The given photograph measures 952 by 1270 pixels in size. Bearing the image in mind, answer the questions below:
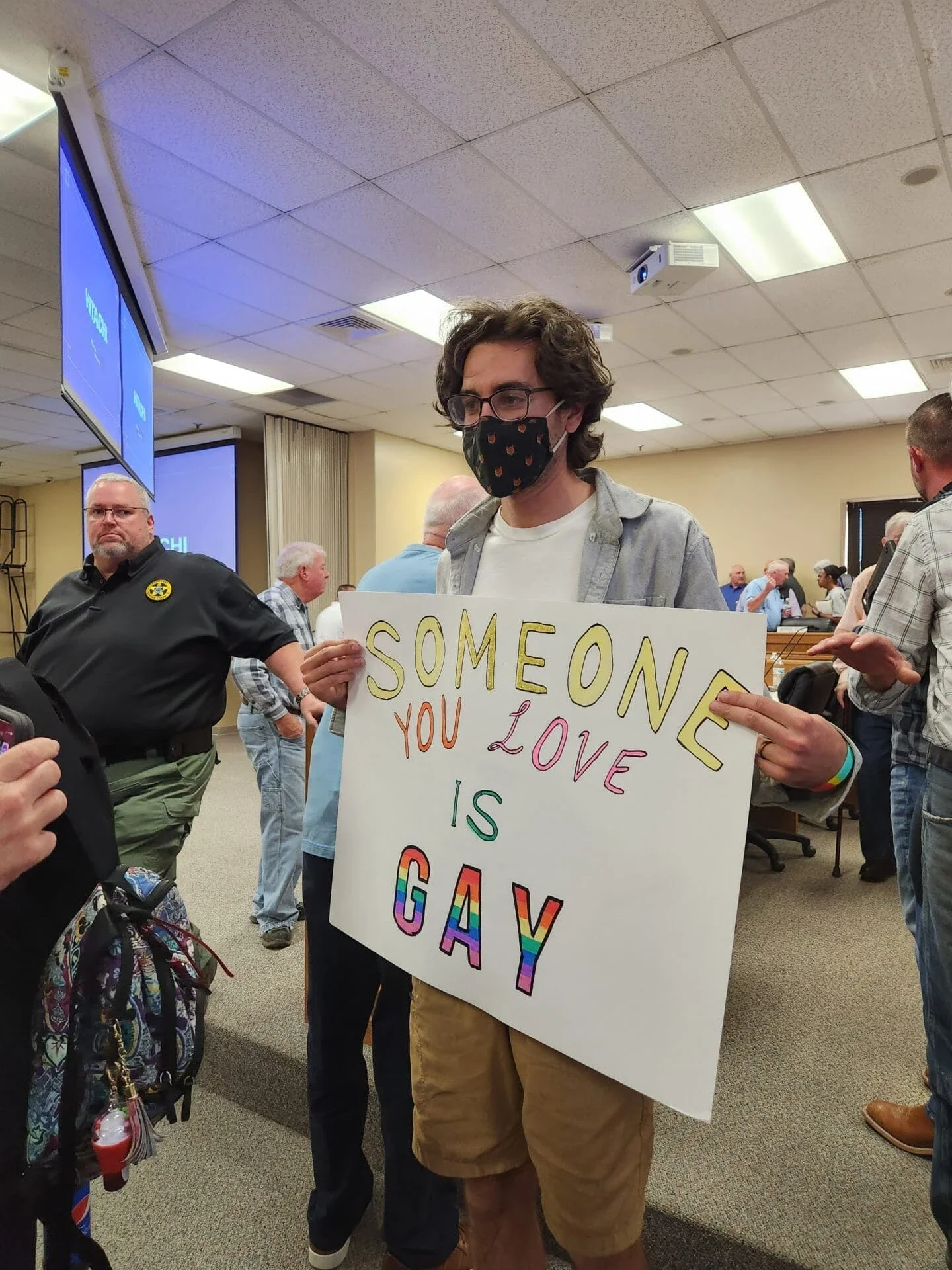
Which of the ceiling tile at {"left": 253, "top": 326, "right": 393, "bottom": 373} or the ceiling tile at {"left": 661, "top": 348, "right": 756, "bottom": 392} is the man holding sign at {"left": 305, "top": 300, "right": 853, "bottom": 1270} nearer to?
the ceiling tile at {"left": 253, "top": 326, "right": 393, "bottom": 373}

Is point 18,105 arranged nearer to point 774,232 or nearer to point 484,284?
point 484,284

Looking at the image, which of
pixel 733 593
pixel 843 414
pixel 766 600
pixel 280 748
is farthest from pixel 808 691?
pixel 733 593

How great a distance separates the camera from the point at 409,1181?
4.28 feet

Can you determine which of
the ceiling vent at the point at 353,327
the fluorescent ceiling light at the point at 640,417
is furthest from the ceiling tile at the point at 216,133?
the fluorescent ceiling light at the point at 640,417

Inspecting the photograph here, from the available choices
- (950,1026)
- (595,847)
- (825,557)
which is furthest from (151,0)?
(825,557)

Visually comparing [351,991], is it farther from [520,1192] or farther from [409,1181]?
[520,1192]

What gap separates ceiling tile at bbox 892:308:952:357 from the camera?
4.56m

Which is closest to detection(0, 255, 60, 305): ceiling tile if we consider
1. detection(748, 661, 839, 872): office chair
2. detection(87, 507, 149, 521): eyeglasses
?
detection(87, 507, 149, 521): eyeglasses

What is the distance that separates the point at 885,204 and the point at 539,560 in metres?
3.39

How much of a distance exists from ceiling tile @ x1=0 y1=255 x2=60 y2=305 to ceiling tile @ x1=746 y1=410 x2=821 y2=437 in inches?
223

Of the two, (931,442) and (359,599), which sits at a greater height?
(931,442)

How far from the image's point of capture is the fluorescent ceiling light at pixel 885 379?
5588 mm

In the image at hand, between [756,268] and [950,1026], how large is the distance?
381 cm

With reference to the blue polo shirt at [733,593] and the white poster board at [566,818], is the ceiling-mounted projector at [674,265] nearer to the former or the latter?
the white poster board at [566,818]
